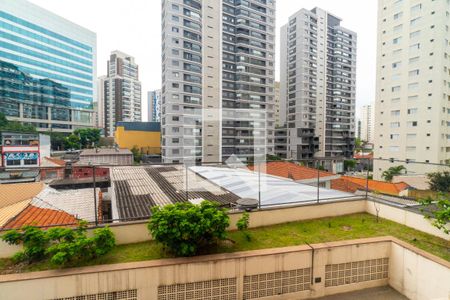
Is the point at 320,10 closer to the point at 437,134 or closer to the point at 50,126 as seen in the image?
the point at 437,134

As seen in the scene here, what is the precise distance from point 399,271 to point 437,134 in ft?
110

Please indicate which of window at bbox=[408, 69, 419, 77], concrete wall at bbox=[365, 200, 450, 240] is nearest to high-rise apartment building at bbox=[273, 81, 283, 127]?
window at bbox=[408, 69, 419, 77]

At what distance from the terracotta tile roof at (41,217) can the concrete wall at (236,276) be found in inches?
74.9

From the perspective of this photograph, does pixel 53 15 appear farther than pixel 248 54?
Yes

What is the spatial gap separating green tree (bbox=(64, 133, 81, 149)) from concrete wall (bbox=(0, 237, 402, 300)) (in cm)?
5082

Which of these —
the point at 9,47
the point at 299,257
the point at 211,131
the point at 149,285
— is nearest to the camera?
the point at 149,285

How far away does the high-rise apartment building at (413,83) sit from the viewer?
29.1 m

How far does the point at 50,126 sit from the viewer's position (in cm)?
5447

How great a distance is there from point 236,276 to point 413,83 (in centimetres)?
3893

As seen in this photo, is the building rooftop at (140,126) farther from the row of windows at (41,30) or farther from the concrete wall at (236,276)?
the concrete wall at (236,276)

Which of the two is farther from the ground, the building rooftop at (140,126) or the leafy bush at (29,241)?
the building rooftop at (140,126)

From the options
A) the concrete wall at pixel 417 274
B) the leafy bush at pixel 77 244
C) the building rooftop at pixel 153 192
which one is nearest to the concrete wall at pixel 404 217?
the concrete wall at pixel 417 274

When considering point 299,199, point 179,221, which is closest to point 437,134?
point 299,199

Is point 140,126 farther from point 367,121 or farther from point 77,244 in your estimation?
point 367,121
